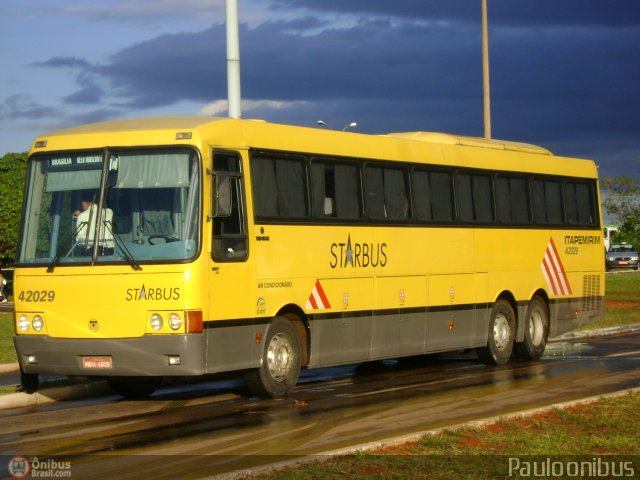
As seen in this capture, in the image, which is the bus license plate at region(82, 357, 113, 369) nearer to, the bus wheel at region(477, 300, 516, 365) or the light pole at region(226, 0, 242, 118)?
the light pole at region(226, 0, 242, 118)

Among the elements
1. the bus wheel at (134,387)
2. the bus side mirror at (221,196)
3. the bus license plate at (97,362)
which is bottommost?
the bus wheel at (134,387)

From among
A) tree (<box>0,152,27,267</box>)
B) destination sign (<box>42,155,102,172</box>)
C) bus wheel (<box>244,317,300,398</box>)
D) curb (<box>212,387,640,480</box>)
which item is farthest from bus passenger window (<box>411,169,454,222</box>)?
tree (<box>0,152,27,267</box>)

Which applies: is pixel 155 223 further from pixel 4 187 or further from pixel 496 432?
pixel 4 187

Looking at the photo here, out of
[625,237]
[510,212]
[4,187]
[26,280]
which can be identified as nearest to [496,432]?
[26,280]

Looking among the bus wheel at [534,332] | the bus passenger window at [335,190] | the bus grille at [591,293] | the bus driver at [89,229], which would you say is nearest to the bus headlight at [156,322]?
the bus driver at [89,229]

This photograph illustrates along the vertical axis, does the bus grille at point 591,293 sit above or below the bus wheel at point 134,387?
above

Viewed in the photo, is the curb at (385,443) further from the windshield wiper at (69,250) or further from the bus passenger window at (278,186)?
the windshield wiper at (69,250)

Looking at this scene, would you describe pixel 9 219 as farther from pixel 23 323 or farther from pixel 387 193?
pixel 23 323

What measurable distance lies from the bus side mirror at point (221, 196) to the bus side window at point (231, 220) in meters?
0.01

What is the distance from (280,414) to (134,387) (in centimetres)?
307

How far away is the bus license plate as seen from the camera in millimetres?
15750

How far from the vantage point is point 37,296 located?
1633 centimetres

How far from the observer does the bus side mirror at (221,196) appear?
1597cm

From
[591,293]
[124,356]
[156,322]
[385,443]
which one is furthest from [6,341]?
[385,443]
